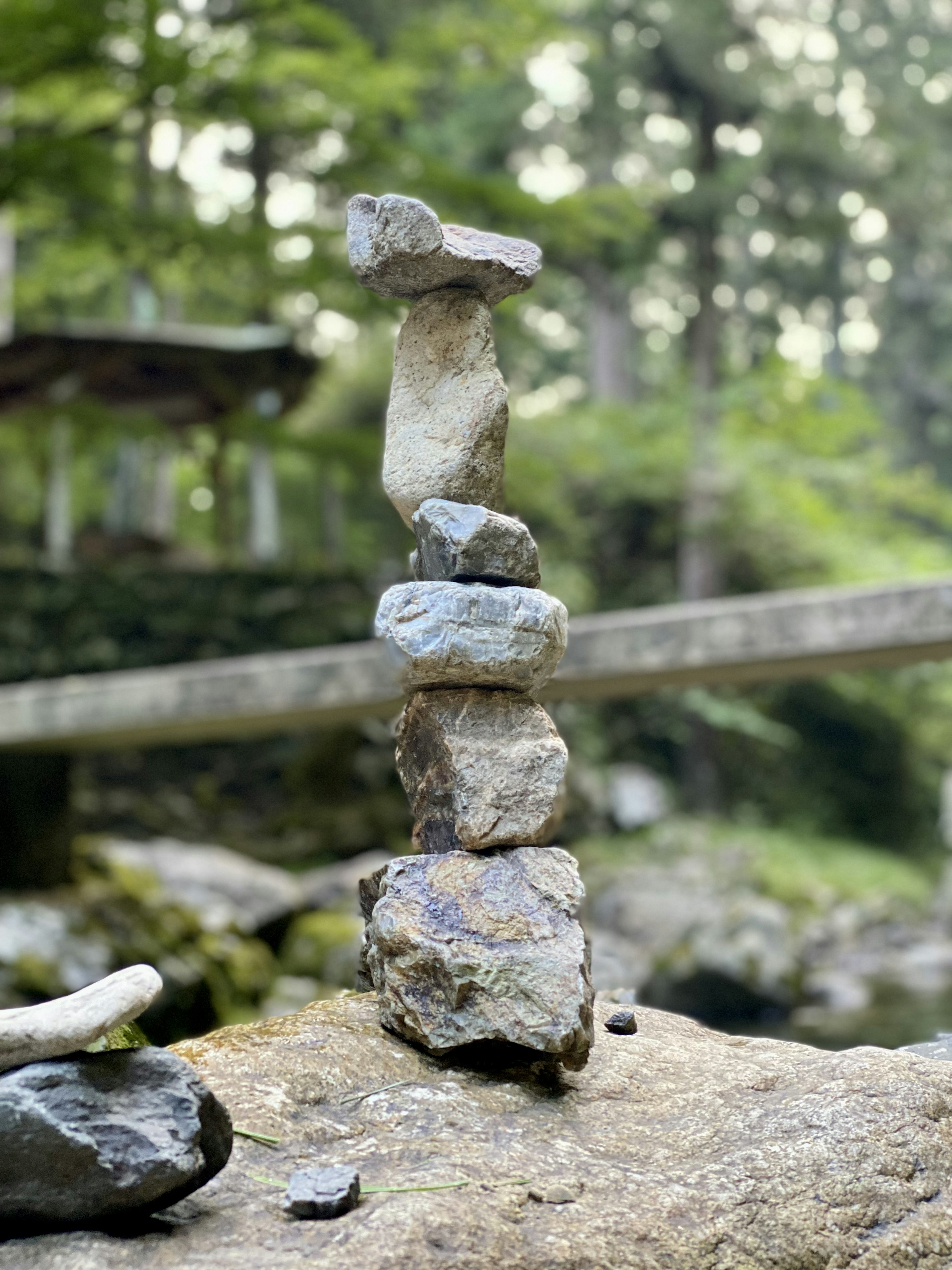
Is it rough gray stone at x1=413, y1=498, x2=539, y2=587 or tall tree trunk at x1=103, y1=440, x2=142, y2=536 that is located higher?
tall tree trunk at x1=103, y1=440, x2=142, y2=536

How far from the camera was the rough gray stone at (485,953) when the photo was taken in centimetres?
302

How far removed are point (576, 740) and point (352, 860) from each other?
4286 mm

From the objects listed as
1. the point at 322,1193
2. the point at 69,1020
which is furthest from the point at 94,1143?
the point at 322,1193

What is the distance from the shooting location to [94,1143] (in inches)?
91.7

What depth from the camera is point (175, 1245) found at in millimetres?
2287

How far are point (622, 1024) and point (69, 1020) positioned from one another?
1840 millimetres

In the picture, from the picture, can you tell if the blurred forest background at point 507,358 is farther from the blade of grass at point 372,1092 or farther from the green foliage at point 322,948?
the blade of grass at point 372,1092

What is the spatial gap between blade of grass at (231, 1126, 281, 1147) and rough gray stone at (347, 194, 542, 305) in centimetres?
223

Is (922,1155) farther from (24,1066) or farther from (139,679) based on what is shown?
(139,679)

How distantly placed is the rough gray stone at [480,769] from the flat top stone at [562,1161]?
0.58 metres

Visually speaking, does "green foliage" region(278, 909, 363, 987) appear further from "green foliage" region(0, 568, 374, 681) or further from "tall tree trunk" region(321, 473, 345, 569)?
"tall tree trunk" region(321, 473, 345, 569)

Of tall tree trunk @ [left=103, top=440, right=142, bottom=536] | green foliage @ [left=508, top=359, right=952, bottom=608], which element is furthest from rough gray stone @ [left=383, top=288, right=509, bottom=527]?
tall tree trunk @ [left=103, top=440, right=142, bottom=536]

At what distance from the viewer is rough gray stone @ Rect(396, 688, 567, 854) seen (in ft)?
10.8

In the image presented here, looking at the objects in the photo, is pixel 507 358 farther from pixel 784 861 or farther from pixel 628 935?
pixel 628 935
